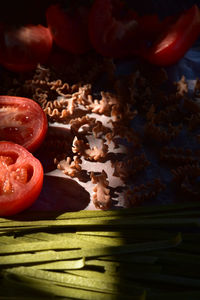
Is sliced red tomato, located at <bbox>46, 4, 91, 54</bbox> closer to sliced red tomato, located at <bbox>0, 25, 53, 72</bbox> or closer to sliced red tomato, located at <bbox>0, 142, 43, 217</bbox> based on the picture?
sliced red tomato, located at <bbox>0, 25, 53, 72</bbox>

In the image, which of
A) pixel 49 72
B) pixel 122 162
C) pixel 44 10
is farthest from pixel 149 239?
pixel 44 10

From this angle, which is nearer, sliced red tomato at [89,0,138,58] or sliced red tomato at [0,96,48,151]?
sliced red tomato at [0,96,48,151]

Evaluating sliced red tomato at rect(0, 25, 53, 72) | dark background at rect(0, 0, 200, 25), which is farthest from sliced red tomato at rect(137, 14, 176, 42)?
sliced red tomato at rect(0, 25, 53, 72)

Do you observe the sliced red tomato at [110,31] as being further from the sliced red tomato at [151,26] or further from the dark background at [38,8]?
the dark background at [38,8]

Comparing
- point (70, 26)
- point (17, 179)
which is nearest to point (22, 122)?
point (17, 179)

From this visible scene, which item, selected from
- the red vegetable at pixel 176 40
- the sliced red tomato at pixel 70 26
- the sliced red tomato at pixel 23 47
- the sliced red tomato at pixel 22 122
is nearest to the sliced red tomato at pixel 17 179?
the sliced red tomato at pixel 22 122

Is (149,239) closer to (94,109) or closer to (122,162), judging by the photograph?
(122,162)
